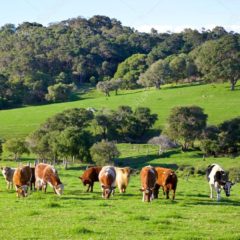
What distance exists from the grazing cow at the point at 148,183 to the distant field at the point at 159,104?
6332 cm

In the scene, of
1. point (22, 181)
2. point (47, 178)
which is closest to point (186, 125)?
point (47, 178)

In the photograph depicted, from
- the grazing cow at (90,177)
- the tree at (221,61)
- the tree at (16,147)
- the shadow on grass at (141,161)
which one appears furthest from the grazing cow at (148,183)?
the tree at (221,61)

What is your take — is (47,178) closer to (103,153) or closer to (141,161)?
(103,153)

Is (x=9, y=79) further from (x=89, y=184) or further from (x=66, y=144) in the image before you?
(x=89, y=184)

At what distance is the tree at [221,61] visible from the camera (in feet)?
361

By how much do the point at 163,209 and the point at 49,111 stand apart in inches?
3310

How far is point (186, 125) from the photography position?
73188mm

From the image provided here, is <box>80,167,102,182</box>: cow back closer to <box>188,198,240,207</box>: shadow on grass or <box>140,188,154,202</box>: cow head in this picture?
<box>140,188,154,202</box>: cow head

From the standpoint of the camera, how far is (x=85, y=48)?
16875cm

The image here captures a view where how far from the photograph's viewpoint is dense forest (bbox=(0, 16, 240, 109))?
118438mm

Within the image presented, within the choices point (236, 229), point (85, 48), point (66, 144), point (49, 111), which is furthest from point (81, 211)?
point (85, 48)

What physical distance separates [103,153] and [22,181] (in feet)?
129

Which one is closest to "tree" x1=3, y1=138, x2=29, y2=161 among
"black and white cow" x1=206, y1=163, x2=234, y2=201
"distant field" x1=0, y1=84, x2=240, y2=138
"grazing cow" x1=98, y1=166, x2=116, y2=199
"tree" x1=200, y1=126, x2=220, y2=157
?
"distant field" x1=0, y1=84, x2=240, y2=138

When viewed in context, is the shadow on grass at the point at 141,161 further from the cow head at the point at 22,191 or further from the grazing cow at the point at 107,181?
the cow head at the point at 22,191
